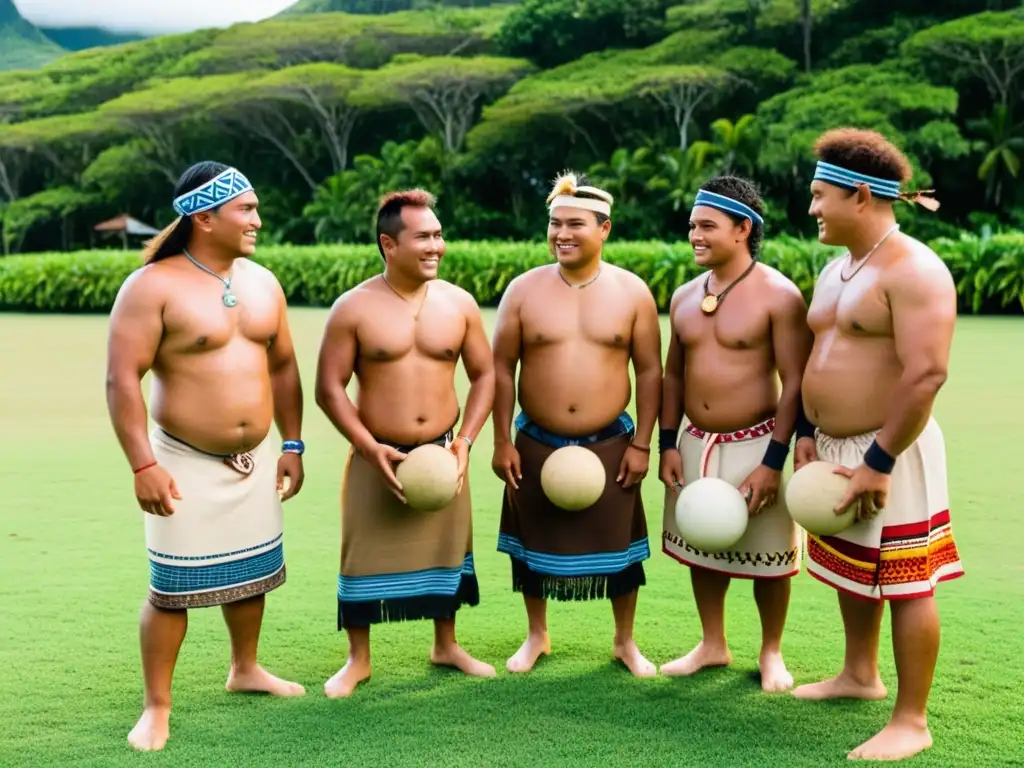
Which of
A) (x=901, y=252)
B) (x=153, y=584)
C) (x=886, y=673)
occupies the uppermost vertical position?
(x=901, y=252)

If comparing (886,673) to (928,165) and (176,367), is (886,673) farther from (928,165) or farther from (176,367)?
(928,165)

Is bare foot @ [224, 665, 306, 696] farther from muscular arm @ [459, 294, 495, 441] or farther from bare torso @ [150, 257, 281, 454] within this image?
muscular arm @ [459, 294, 495, 441]

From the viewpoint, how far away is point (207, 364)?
3541 mm

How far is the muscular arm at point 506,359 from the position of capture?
4.11 meters

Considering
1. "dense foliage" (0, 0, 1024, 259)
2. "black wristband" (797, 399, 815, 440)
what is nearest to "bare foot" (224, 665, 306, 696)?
"black wristband" (797, 399, 815, 440)

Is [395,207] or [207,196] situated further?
[395,207]

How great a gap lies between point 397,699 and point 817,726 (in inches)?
53.2

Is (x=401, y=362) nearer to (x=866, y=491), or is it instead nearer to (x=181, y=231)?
(x=181, y=231)

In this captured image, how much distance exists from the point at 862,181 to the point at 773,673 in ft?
5.50

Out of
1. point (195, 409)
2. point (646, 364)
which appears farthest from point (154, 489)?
point (646, 364)

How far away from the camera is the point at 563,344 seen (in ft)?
13.2

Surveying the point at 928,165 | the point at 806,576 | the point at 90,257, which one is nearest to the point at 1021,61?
the point at 928,165

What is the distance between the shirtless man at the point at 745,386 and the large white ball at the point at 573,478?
0.29 m

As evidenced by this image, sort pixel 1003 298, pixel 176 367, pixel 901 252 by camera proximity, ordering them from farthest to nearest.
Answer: pixel 1003 298 → pixel 176 367 → pixel 901 252
